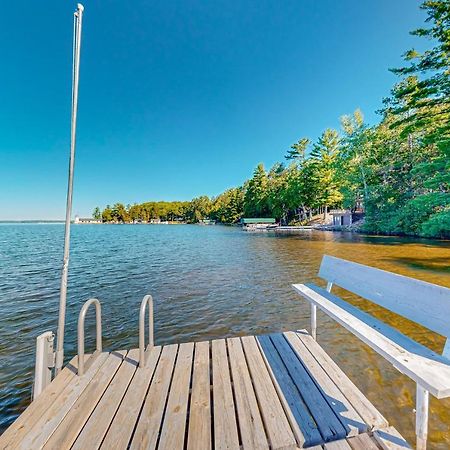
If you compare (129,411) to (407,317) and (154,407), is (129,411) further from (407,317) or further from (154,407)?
(407,317)

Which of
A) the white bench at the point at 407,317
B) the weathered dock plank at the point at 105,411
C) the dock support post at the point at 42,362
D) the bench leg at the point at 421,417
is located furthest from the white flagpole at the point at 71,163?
the bench leg at the point at 421,417

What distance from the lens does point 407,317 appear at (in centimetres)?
254

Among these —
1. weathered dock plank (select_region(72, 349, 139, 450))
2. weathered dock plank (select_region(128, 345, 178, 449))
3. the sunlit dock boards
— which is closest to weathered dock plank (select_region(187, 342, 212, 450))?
the sunlit dock boards

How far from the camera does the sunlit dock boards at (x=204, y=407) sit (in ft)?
5.58

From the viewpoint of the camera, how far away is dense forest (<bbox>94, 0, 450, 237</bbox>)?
13.3m

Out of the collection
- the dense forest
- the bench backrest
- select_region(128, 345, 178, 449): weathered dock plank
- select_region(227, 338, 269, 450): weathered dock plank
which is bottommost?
select_region(128, 345, 178, 449): weathered dock plank

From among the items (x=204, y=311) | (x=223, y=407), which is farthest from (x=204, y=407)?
(x=204, y=311)

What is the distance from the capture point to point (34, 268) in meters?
11.8

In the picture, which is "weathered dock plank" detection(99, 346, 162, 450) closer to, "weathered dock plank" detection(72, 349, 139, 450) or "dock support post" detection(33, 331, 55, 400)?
"weathered dock plank" detection(72, 349, 139, 450)

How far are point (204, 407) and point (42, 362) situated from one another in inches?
61.6

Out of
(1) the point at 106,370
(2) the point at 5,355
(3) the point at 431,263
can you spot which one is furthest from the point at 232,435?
(3) the point at 431,263

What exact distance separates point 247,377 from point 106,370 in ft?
4.87

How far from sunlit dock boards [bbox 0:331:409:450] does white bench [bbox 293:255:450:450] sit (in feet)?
1.52

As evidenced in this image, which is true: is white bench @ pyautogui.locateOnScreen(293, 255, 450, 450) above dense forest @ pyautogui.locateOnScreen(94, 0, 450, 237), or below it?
below
